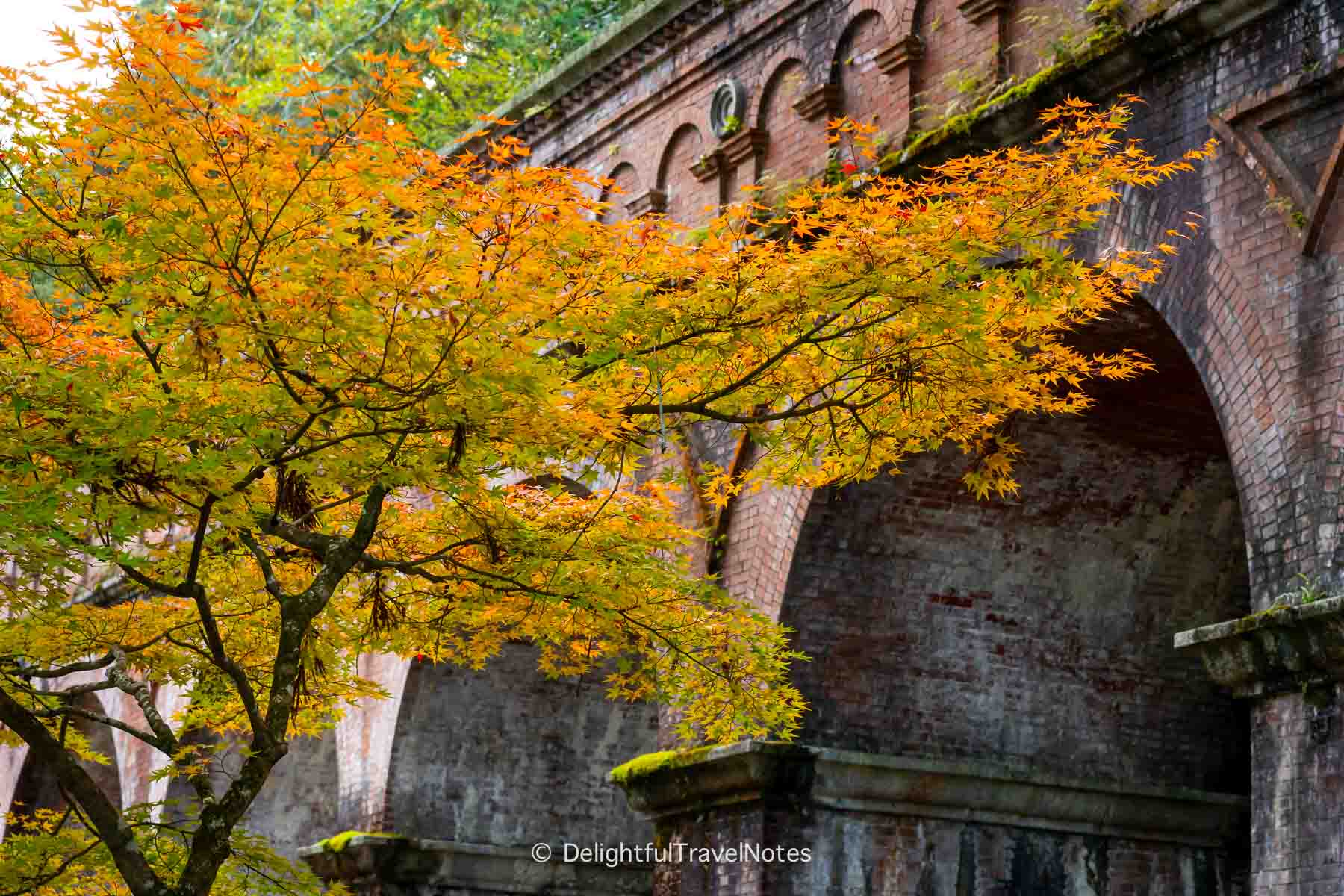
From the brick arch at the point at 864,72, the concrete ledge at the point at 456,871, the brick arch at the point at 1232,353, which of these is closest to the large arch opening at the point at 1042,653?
the brick arch at the point at 1232,353

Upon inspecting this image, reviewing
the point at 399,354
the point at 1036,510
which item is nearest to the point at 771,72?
the point at 1036,510

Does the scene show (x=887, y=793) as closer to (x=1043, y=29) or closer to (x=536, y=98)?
(x=1043, y=29)

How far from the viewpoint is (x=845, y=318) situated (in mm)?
6852

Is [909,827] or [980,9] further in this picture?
[909,827]

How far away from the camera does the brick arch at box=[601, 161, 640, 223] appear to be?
12031 millimetres

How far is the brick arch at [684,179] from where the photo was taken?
11.4m

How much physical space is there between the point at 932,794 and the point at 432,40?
15.1 meters

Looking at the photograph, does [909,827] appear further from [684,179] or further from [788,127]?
[684,179]

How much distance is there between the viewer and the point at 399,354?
6.01 m

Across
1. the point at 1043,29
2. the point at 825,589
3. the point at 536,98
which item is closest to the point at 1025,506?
the point at 825,589

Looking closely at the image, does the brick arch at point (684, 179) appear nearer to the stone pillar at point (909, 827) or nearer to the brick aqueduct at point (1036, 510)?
the brick aqueduct at point (1036, 510)

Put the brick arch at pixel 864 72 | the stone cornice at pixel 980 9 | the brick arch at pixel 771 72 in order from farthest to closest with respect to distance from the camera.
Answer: the brick arch at pixel 771 72, the brick arch at pixel 864 72, the stone cornice at pixel 980 9

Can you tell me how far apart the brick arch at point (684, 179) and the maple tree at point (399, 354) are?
384 centimetres

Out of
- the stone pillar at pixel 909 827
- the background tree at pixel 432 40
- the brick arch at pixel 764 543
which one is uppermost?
the background tree at pixel 432 40
